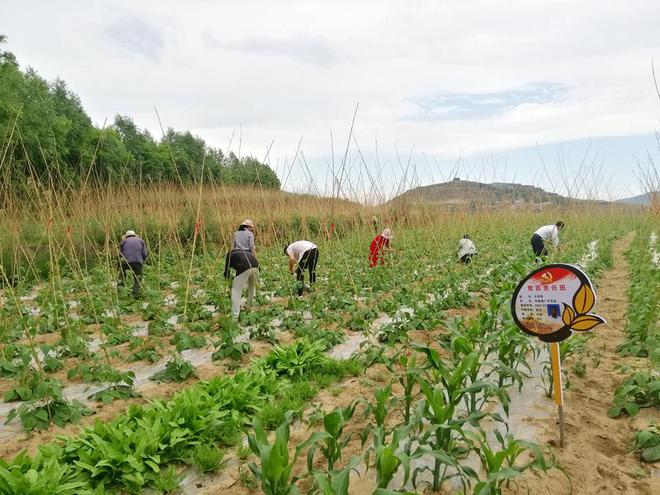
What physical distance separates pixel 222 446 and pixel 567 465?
209 centimetres

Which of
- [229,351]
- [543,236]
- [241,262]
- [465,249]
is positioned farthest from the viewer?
[465,249]

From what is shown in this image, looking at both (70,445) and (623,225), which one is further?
(623,225)

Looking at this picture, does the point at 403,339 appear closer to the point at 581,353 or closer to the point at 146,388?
the point at 581,353

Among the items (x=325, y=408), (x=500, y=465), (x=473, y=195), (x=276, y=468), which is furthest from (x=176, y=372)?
(x=473, y=195)

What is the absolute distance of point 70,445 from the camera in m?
2.52

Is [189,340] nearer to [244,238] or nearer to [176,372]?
[176,372]

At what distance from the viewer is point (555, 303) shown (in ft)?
8.09

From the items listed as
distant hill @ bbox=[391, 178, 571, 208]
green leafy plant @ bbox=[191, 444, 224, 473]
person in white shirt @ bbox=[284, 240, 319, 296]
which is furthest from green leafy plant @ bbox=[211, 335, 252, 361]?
distant hill @ bbox=[391, 178, 571, 208]

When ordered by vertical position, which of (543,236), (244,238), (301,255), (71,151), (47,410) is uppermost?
(71,151)

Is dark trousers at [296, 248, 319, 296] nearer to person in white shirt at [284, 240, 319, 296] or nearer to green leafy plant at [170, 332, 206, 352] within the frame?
person in white shirt at [284, 240, 319, 296]

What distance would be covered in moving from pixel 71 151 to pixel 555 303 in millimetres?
24677

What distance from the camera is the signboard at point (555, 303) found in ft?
7.75

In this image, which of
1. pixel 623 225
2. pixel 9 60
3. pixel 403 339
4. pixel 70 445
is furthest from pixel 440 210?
pixel 9 60

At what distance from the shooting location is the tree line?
6.23 meters
